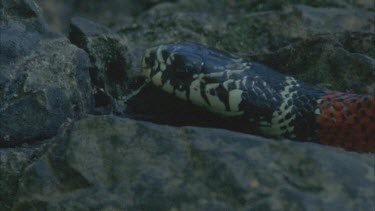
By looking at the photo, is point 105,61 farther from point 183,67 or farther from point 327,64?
point 327,64

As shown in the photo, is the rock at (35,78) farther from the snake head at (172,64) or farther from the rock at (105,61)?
the snake head at (172,64)

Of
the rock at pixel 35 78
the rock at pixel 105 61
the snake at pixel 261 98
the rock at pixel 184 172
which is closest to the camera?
the rock at pixel 184 172

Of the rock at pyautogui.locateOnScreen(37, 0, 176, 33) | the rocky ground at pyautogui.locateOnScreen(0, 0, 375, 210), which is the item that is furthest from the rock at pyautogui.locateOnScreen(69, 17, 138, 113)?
the rock at pyautogui.locateOnScreen(37, 0, 176, 33)

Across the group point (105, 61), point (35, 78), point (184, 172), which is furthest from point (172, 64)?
point (184, 172)

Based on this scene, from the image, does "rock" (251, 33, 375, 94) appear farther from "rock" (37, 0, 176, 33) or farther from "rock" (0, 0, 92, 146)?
"rock" (37, 0, 176, 33)

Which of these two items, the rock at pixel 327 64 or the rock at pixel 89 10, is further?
A: the rock at pixel 89 10

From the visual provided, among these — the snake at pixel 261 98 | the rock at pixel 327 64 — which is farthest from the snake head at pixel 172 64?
the rock at pixel 327 64

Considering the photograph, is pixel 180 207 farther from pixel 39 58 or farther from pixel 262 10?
pixel 262 10
